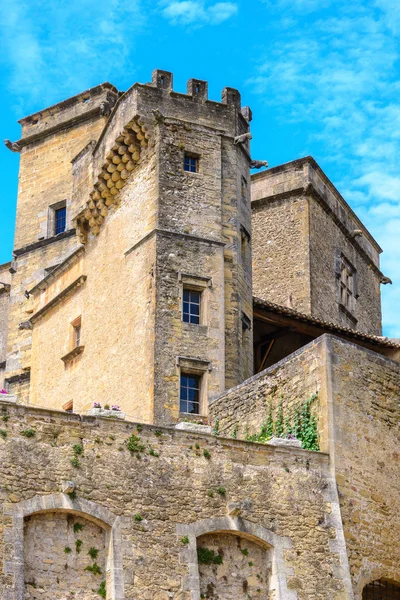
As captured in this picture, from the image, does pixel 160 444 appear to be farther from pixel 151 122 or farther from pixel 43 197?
pixel 43 197

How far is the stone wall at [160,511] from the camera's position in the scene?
20.5 m

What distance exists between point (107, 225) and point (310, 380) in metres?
9.85

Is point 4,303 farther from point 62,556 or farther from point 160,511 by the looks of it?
point 62,556

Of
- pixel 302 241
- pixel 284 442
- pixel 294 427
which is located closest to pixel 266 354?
pixel 294 427

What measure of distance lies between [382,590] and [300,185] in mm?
19508

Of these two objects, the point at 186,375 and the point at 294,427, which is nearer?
the point at 294,427

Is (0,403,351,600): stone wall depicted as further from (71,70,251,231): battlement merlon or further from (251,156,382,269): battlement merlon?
(251,156,382,269): battlement merlon

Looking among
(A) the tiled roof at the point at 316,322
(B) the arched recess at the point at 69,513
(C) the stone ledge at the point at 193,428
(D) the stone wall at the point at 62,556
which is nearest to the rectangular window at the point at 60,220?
(A) the tiled roof at the point at 316,322

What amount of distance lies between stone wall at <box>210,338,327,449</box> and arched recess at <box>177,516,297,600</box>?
2406 mm

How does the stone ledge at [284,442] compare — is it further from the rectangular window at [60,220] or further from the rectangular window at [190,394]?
the rectangular window at [60,220]

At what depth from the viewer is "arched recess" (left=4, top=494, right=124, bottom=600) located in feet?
64.7

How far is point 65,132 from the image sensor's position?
136 ft

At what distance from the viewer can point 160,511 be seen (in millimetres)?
21766

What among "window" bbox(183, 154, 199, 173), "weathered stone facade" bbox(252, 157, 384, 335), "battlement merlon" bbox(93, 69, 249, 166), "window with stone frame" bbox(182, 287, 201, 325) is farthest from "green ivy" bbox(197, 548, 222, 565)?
"weathered stone facade" bbox(252, 157, 384, 335)
